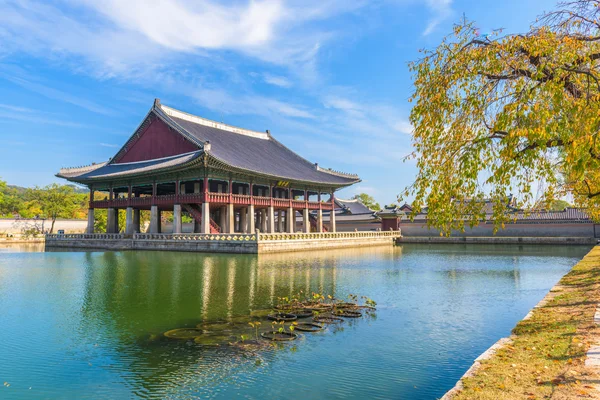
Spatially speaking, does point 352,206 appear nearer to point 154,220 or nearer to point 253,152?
point 253,152

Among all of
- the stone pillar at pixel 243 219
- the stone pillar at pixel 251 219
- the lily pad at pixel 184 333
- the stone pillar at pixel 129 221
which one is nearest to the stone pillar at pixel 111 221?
the stone pillar at pixel 129 221

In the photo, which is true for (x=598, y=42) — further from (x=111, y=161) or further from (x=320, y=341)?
(x=111, y=161)

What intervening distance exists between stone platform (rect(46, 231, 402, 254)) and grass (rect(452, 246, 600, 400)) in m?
25.3

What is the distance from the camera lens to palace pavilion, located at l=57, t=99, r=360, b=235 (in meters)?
39.5

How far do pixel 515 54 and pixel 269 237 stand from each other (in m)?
27.9

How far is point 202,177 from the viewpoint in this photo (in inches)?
1528

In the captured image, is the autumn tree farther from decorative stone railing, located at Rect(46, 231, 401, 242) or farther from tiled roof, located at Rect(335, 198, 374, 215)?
tiled roof, located at Rect(335, 198, 374, 215)

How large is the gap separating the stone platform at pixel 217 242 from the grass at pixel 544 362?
25.3 m

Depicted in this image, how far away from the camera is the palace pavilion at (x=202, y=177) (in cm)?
3953

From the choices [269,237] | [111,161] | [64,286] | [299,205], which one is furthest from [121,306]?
[111,161]

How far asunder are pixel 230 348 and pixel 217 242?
25.9 meters

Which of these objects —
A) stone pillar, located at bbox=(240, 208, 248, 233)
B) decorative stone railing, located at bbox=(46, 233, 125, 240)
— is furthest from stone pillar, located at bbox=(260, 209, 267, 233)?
decorative stone railing, located at bbox=(46, 233, 125, 240)

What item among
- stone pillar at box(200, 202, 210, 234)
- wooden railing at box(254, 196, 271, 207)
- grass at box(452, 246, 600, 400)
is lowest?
grass at box(452, 246, 600, 400)

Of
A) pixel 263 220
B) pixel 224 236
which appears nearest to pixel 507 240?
pixel 263 220
